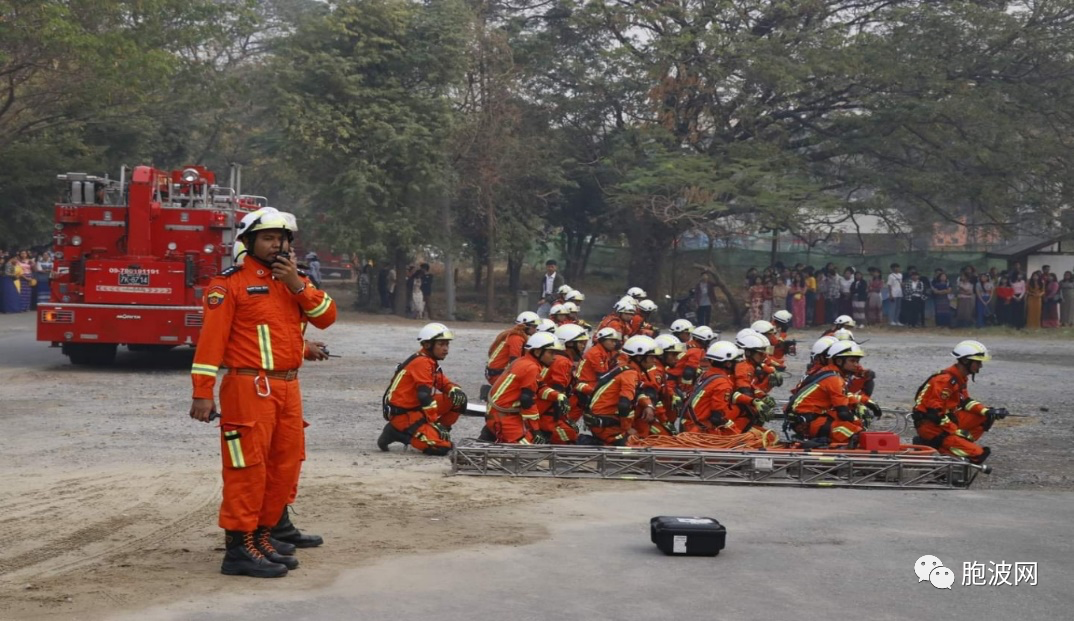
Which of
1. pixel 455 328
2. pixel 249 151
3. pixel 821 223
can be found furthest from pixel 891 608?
pixel 249 151

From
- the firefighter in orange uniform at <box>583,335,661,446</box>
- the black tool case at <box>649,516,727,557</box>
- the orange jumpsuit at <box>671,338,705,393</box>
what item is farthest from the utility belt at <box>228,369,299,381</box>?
the orange jumpsuit at <box>671,338,705,393</box>

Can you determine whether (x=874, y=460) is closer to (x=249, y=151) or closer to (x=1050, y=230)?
(x=1050, y=230)

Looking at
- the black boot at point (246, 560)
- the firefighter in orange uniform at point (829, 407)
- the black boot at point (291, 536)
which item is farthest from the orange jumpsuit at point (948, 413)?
the black boot at point (246, 560)

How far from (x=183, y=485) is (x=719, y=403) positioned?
18.0ft

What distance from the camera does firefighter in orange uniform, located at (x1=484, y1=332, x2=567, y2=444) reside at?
12.6 metres

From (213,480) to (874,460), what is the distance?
19.2ft

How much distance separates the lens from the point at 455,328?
33938 millimetres

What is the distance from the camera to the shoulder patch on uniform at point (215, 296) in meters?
7.46

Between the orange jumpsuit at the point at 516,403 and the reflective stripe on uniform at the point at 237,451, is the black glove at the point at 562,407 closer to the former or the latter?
the orange jumpsuit at the point at 516,403

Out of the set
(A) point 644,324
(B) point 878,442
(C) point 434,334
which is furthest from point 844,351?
(A) point 644,324

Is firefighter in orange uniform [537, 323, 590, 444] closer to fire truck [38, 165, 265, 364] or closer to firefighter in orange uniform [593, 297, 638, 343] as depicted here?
firefighter in orange uniform [593, 297, 638, 343]

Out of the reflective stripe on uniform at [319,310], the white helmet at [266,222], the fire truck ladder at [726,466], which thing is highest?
the white helmet at [266,222]

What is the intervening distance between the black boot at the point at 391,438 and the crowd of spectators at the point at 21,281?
24.1m

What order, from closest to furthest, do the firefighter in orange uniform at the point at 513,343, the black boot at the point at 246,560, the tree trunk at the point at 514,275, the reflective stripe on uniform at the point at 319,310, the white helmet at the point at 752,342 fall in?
the black boot at the point at 246,560, the reflective stripe on uniform at the point at 319,310, the white helmet at the point at 752,342, the firefighter in orange uniform at the point at 513,343, the tree trunk at the point at 514,275
